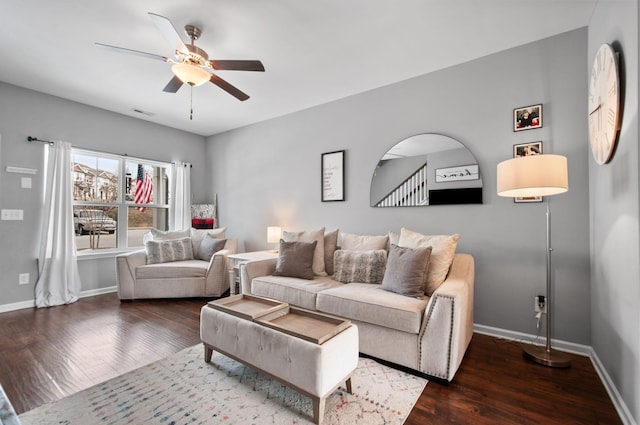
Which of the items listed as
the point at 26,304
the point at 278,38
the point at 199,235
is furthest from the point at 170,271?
→ the point at 278,38

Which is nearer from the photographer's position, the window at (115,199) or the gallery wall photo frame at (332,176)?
the gallery wall photo frame at (332,176)

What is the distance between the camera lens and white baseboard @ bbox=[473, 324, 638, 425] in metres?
1.60

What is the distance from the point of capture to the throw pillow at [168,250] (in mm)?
4051

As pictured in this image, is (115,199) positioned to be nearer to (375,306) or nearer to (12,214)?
(12,214)

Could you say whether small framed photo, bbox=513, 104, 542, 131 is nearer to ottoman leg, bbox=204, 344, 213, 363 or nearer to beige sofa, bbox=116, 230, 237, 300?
ottoman leg, bbox=204, 344, 213, 363

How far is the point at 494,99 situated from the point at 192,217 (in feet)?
16.5

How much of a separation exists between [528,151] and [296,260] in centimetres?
246

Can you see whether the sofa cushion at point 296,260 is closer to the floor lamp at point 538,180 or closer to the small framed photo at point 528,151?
the floor lamp at point 538,180

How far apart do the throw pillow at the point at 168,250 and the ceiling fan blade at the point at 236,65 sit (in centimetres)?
279

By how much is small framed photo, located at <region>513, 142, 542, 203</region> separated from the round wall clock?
364 millimetres

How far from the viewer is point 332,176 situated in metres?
3.91

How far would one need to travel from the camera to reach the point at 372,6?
2.18 meters

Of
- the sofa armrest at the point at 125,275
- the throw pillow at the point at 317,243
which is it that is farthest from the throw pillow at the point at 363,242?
the sofa armrest at the point at 125,275

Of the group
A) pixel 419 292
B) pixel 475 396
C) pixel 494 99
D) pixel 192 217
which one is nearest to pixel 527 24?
pixel 494 99
